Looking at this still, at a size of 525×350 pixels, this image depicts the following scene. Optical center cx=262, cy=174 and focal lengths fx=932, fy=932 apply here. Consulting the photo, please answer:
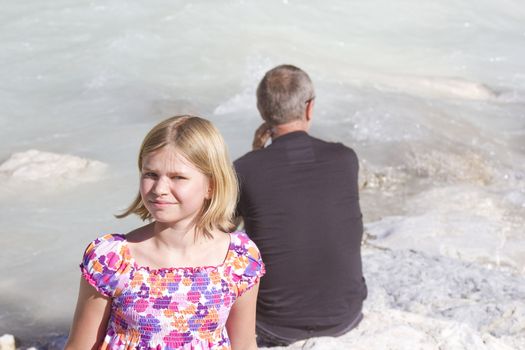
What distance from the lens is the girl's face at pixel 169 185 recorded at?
2330 mm

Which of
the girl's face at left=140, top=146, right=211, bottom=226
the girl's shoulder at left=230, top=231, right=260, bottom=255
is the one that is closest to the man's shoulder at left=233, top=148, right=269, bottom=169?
the girl's shoulder at left=230, top=231, right=260, bottom=255

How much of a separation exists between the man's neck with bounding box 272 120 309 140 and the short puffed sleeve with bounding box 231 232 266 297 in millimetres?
1212

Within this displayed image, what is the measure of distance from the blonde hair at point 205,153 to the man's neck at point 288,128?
126 cm

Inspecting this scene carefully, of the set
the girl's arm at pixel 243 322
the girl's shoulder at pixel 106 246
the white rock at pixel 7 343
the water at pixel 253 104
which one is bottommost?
the water at pixel 253 104

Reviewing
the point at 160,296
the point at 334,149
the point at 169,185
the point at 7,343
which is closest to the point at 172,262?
the point at 160,296

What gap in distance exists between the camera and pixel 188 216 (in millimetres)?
2404

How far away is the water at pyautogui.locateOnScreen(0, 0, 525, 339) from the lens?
559 cm

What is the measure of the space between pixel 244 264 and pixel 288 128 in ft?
4.24

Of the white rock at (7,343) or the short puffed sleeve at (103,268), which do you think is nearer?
the short puffed sleeve at (103,268)

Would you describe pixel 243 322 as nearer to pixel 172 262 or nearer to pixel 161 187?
pixel 172 262

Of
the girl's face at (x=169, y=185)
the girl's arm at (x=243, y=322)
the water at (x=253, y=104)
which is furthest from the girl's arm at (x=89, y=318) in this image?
the water at (x=253, y=104)

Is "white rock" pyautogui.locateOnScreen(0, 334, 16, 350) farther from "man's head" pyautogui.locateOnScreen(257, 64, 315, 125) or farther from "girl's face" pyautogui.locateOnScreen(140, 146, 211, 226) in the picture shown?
"girl's face" pyautogui.locateOnScreen(140, 146, 211, 226)

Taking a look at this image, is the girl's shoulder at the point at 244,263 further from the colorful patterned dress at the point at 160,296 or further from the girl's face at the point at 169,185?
the girl's face at the point at 169,185

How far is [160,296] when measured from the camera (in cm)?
236
